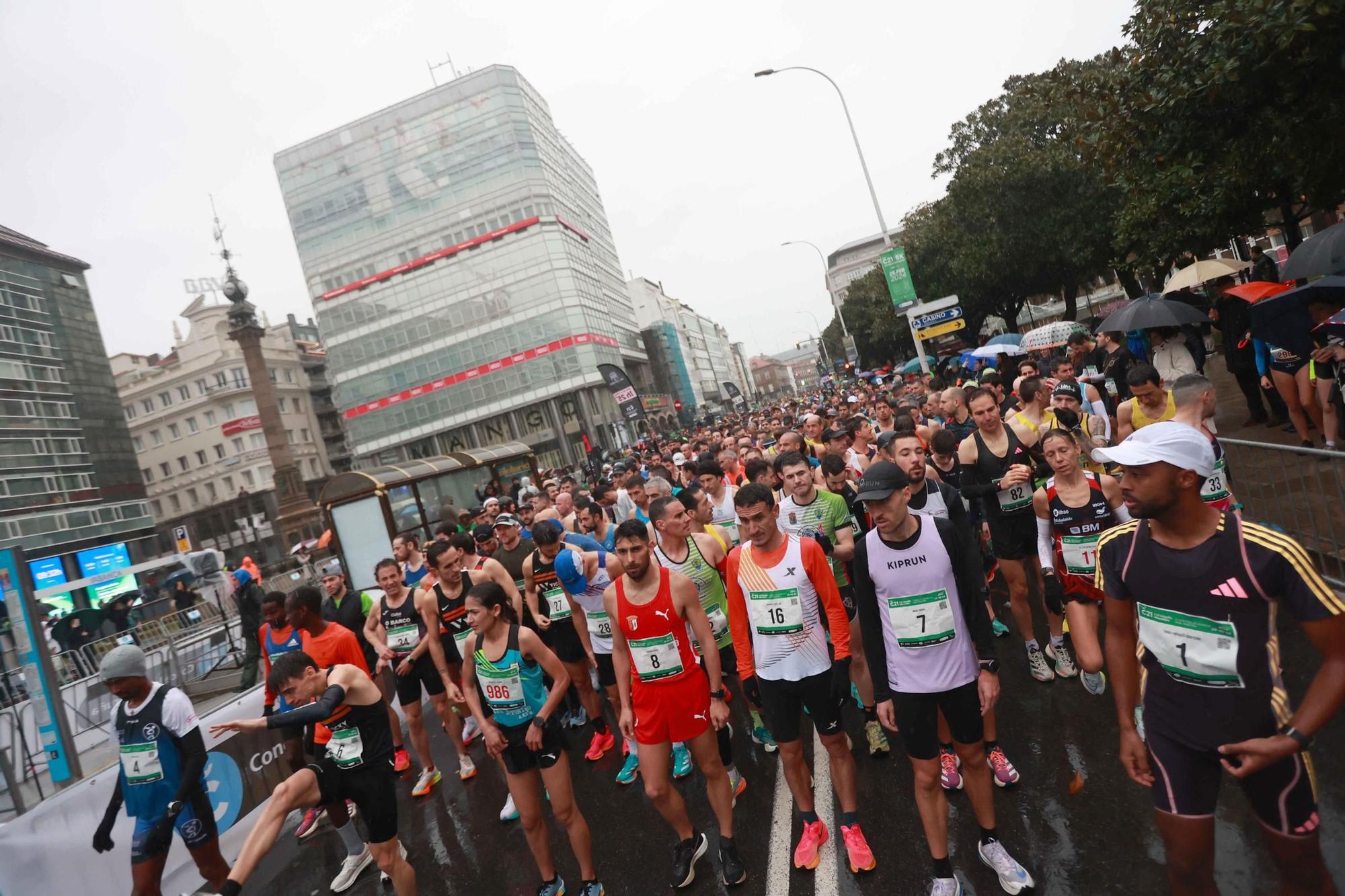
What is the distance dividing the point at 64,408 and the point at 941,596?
68.0 meters

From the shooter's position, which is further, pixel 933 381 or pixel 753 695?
pixel 933 381

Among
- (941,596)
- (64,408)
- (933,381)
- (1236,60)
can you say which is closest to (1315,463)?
(941,596)

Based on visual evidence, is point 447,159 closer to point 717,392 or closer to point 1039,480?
point 1039,480

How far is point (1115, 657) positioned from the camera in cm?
278

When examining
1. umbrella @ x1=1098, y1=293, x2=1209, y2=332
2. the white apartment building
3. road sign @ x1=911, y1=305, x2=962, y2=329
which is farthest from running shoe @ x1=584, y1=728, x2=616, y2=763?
the white apartment building

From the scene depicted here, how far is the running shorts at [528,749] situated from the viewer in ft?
13.8

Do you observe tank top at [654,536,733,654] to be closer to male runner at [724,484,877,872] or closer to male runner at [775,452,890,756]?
male runner at [775,452,890,756]

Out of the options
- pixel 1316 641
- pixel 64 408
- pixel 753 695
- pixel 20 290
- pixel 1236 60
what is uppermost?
A: pixel 20 290

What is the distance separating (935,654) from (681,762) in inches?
111

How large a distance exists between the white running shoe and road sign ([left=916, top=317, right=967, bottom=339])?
845 inches

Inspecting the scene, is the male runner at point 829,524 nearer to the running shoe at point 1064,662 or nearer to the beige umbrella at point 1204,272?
the running shoe at point 1064,662

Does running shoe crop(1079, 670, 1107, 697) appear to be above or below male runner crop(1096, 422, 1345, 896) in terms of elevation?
below

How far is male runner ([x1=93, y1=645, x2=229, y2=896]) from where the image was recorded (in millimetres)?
4730

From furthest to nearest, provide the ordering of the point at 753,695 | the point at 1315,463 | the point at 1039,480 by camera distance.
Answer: the point at 1039,480
the point at 1315,463
the point at 753,695
